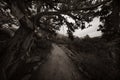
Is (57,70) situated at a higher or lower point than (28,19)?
lower

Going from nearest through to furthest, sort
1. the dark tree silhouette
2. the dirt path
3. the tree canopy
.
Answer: the tree canopy
the dark tree silhouette
the dirt path

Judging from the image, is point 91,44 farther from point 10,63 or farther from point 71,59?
point 10,63

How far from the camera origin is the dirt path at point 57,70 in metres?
6.20

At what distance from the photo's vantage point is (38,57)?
7387mm

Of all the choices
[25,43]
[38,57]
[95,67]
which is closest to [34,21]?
[25,43]

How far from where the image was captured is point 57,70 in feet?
22.2

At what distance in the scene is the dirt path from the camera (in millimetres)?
6200

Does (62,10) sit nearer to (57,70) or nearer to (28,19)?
(28,19)

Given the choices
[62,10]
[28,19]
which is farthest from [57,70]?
[62,10]

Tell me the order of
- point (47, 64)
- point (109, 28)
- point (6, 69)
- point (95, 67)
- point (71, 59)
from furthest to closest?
1. point (71, 59)
2. point (95, 67)
3. point (47, 64)
4. point (6, 69)
5. point (109, 28)

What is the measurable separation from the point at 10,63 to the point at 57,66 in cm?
320

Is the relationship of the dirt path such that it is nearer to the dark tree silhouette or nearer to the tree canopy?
the dark tree silhouette

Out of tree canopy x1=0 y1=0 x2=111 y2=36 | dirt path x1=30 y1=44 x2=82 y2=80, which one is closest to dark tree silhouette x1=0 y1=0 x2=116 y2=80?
tree canopy x1=0 y1=0 x2=111 y2=36

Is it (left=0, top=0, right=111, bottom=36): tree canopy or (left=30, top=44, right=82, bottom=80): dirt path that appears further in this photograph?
(left=30, top=44, right=82, bottom=80): dirt path
